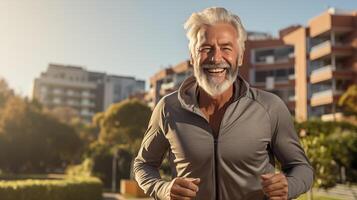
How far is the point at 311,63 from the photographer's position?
50.5 meters

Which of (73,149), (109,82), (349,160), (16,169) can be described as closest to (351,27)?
(349,160)

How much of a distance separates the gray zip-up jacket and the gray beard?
0.23 ft

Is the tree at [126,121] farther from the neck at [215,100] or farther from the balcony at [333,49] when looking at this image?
the neck at [215,100]

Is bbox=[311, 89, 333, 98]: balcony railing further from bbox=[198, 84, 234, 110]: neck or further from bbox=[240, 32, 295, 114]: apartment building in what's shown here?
bbox=[198, 84, 234, 110]: neck

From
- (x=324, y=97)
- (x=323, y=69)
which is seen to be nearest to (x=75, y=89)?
(x=323, y=69)

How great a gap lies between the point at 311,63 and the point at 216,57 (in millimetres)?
50267

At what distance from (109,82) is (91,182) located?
101295mm

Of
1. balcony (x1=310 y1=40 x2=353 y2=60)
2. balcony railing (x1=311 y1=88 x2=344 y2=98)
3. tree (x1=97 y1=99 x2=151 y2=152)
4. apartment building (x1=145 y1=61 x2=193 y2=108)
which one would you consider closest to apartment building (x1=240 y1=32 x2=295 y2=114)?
balcony railing (x1=311 y1=88 x2=344 y2=98)

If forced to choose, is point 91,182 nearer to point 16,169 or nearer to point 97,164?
point 97,164

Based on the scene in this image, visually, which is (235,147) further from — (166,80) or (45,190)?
(166,80)

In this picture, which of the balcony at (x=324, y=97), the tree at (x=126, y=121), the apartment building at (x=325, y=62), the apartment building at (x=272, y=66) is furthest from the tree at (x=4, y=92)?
the balcony at (x=324, y=97)

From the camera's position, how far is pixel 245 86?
2162 millimetres

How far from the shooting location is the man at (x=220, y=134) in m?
1.96

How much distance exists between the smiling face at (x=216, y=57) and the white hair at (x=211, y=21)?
0.02m
